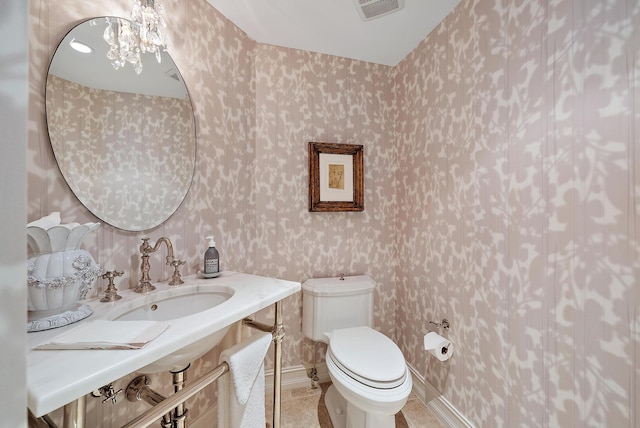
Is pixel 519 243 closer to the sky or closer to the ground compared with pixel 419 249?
closer to the sky

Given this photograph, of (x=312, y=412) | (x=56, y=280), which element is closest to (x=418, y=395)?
(x=312, y=412)

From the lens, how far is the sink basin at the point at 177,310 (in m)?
0.79

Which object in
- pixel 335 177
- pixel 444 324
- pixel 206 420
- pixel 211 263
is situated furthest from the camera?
pixel 335 177

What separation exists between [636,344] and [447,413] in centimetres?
104

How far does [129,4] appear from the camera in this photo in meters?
1.06

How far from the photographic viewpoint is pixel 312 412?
1.56m

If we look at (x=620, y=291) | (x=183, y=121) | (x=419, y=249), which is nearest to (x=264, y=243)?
(x=183, y=121)

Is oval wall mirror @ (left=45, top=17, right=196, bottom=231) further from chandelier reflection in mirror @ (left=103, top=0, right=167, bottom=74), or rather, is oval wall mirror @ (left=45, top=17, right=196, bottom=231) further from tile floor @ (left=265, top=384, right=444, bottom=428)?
tile floor @ (left=265, top=384, right=444, bottom=428)

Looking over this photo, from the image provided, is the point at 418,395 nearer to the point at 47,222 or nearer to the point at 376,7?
the point at 47,222

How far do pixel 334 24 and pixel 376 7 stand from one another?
0.27 metres

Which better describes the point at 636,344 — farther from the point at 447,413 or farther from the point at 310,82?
the point at 310,82

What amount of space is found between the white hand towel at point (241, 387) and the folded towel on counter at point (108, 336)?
32 centimetres

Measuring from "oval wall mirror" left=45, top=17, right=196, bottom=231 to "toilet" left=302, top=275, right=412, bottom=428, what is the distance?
1059 millimetres

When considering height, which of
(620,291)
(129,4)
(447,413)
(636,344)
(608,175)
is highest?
(129,4)
